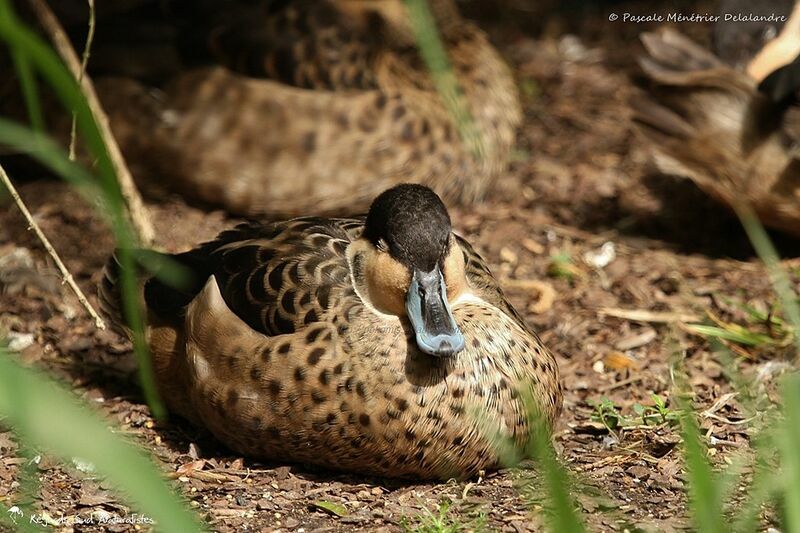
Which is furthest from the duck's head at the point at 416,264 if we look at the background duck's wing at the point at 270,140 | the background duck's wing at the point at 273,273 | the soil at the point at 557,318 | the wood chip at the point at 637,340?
the background duck's wing at the point at 270,140

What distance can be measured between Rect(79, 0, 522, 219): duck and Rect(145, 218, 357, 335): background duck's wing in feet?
4.42

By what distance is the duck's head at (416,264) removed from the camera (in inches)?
137

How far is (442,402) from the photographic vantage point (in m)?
3.49

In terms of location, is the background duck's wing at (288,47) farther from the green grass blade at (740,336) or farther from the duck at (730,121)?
the green grass blade at (740,336)

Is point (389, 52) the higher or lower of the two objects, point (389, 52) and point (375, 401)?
the higher

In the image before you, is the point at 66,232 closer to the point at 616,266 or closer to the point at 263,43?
the point at 263,43

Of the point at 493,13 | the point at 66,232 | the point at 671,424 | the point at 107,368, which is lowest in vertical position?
the point at 107,368

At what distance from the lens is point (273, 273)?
148 inches

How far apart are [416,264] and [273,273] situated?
500mm

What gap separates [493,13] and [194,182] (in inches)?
124

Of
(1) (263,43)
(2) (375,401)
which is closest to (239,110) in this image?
(1) (263,43)

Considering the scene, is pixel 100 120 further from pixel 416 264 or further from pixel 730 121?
pixel 730 121

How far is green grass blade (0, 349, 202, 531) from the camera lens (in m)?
1.70

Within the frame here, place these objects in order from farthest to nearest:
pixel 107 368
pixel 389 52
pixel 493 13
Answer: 1. pixel 493 13
2. pixel 389 52
3. pixel 107 368
